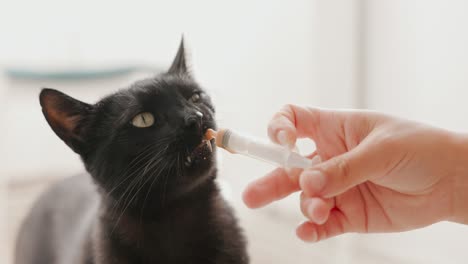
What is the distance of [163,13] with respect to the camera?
1.89 m

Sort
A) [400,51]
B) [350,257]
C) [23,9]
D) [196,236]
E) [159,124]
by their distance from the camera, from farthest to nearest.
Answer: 1. [350,257]
2. [23,9]
3. [400,51]
4. [196,236]
5. [159,124]

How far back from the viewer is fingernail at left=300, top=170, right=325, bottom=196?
25.6 inches

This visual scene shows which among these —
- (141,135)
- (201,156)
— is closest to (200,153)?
(201,156)

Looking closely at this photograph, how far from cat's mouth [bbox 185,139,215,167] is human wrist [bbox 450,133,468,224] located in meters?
0.43

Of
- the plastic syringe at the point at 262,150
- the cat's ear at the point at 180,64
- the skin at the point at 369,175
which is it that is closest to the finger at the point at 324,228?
the skin at the point at 369,175

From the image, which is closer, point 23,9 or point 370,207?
point 370,207

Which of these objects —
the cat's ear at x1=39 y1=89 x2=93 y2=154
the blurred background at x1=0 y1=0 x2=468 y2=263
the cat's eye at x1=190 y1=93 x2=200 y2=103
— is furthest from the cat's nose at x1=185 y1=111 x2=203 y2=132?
the blurred background at x1=0 y1=0 x2=468 y2=263

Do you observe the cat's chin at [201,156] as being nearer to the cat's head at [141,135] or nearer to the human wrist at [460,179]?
the cat's head at [141,135]

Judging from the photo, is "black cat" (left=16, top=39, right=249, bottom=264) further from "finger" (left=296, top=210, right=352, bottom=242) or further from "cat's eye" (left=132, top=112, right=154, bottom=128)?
"finger" (left=296, top=210, right=352, bottom=242)

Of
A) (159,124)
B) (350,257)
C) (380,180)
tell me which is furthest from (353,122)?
(350,257)

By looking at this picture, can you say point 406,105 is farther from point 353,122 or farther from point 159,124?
point 159,124

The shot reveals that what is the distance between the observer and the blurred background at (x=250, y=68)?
5.23 feet

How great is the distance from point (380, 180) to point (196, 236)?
1.41 feet

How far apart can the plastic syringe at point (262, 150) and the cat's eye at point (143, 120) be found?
13 cm
